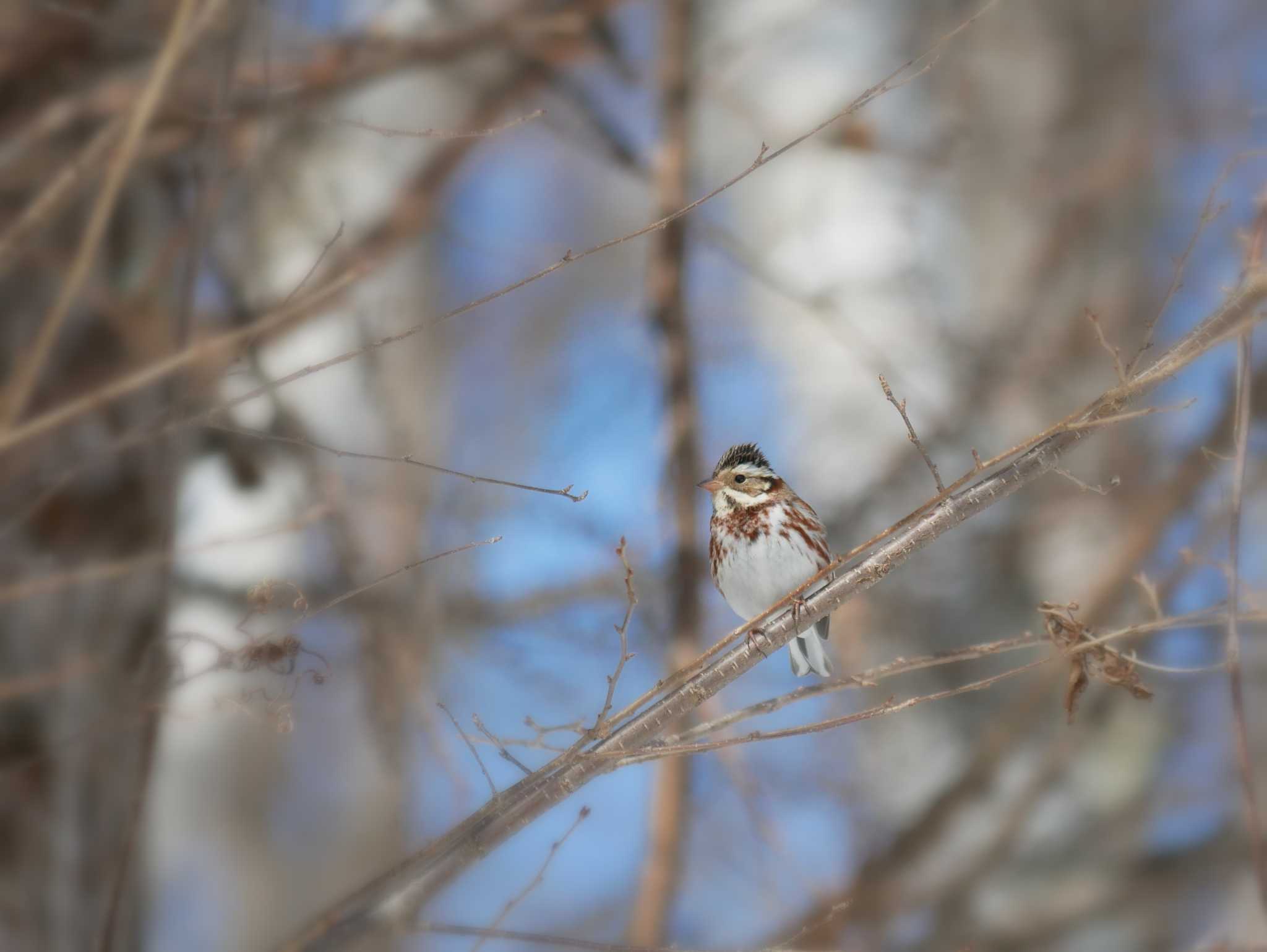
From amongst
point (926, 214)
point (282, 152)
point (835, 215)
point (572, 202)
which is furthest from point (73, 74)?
point (572, 202)

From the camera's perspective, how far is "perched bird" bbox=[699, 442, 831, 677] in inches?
89.4

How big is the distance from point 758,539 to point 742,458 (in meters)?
0.16

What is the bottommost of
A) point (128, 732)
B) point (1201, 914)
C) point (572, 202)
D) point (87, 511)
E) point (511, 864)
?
point (1201, 914)

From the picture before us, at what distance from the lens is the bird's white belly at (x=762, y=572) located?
2.27m

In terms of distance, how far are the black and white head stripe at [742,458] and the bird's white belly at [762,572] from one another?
146 mm

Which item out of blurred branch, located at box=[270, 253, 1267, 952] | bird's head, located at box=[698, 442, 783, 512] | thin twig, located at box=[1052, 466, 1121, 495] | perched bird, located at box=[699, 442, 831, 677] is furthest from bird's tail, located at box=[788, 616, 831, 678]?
thin twig, located at box=[1052, 466, 1121, 495]

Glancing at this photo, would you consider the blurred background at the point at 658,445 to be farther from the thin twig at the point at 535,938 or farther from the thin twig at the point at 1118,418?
the thin twig at the point at 1118,418

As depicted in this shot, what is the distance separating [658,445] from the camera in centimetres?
300

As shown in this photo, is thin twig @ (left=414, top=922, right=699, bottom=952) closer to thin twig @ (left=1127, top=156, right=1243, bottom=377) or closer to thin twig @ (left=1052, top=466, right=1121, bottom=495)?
thin twig @ (left=1052, top=466, right=1121, bottom=495)

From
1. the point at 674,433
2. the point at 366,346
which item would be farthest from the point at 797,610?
the point at 674,433

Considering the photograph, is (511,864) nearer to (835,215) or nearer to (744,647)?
(835,215)

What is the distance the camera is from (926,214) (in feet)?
14.2

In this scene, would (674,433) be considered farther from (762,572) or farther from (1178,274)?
(1178,274)

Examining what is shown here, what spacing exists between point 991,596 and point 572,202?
4766mm
